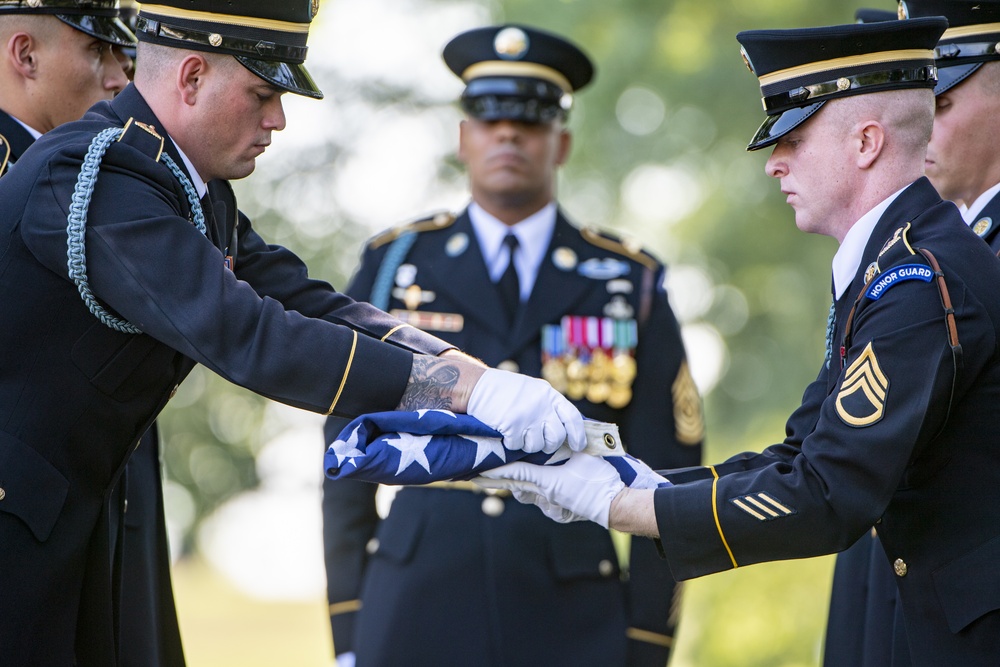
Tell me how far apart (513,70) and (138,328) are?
2495mm

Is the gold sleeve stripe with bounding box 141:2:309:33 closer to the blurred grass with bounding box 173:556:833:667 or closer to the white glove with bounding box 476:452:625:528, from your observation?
the white glove with bounding box 476:452:625:528

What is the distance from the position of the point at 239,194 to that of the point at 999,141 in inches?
342

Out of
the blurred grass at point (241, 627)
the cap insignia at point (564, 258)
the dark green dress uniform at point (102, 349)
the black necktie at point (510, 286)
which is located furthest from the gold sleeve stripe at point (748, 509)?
the blurred grass at point (241, 627)

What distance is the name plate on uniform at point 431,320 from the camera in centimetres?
481

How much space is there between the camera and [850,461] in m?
2.83

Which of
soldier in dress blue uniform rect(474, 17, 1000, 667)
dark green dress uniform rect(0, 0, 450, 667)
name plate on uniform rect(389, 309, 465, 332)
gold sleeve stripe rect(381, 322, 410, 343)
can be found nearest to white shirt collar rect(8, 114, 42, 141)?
dark green dress uniform rect(0, 0, 450, 667)

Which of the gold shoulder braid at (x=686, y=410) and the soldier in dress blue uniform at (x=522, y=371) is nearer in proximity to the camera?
the soldier in dress blue uniform at (x=522, y=371)

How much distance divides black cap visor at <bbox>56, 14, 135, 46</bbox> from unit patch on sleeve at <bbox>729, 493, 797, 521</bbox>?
7.95ft

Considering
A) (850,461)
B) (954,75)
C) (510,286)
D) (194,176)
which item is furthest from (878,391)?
(510,286)

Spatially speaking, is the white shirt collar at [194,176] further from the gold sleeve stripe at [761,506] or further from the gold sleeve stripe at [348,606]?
the gold sleeve stripe at [348,606]

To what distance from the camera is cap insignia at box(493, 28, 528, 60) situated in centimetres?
515

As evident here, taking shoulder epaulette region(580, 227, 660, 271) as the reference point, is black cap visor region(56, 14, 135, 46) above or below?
above

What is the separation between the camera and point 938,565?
9.47ft

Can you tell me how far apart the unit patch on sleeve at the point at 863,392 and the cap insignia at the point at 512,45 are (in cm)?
265
